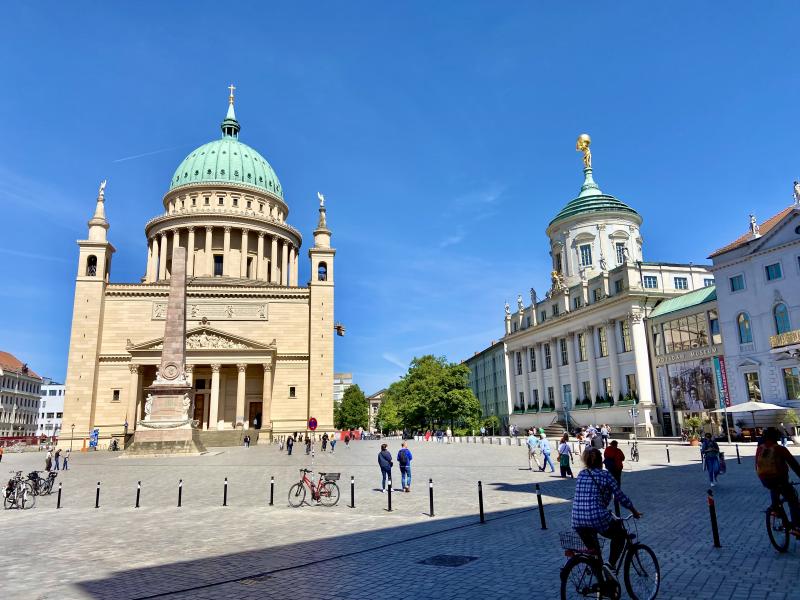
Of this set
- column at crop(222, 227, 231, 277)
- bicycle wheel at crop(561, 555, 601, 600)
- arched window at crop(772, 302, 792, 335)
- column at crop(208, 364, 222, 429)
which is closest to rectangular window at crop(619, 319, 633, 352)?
arched window at crop(772, 302, 792, 335)

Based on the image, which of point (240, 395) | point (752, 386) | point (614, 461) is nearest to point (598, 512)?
point (614, 461)

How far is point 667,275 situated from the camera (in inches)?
2224

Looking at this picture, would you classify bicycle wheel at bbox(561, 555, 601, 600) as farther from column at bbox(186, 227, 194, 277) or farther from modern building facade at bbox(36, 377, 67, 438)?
modern building facade at bbox(36, 377, 67, 438)

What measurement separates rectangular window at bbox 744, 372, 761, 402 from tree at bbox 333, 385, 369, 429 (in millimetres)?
94270

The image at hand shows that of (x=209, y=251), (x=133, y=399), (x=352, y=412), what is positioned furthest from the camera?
(x=352, y=412)

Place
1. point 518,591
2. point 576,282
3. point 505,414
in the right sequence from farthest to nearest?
point 505,414 → point 576,282 → point 518,591

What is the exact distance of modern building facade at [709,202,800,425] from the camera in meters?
37.2

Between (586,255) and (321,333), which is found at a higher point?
(586,255)

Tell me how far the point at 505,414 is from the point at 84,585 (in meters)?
80.5

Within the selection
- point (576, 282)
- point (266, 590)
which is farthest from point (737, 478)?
point (576, 282)

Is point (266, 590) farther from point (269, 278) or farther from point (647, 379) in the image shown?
point (269, 278)

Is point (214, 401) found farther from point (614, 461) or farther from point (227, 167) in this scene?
point (614, 461)

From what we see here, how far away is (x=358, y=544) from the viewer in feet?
35.8

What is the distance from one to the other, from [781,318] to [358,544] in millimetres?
38405
